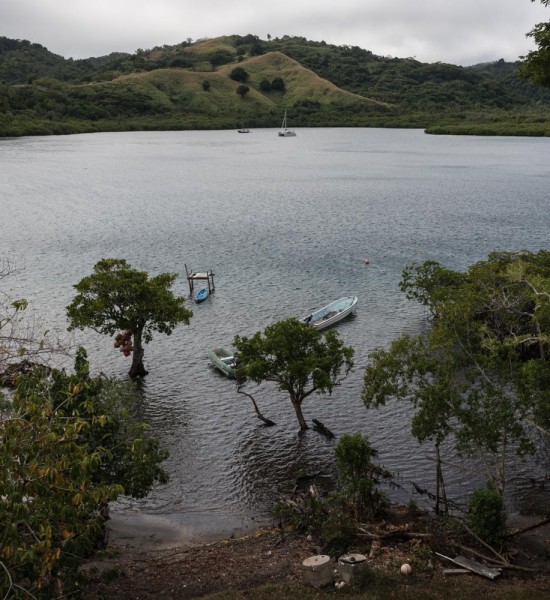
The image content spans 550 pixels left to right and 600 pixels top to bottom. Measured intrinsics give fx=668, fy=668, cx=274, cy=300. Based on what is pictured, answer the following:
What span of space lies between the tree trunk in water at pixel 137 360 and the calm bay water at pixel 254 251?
1155 mm

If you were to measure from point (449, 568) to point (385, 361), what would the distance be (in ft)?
28.9

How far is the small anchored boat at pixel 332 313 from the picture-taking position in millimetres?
53719

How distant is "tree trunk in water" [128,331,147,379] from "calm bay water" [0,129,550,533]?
1.16 metres

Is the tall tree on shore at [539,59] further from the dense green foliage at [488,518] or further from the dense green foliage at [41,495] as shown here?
the dense green foliage at [41,495]

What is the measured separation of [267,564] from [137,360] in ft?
76.0

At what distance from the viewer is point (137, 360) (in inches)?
1758

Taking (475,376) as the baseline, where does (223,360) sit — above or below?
below

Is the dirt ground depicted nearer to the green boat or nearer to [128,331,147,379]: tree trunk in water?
the green boat

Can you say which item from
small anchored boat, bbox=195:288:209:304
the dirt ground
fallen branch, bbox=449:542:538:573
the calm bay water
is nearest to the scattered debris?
the dirt ground

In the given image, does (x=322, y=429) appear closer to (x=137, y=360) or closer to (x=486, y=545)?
(x=137, y=360)

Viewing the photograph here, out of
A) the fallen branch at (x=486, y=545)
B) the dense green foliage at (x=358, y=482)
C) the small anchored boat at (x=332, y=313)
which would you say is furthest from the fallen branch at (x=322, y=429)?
the small anchored boat at (x=332, y=313)

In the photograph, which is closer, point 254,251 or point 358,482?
point 358,482

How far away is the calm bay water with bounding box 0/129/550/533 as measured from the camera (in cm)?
3453

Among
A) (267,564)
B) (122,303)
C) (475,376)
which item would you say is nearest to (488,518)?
(475,376)
